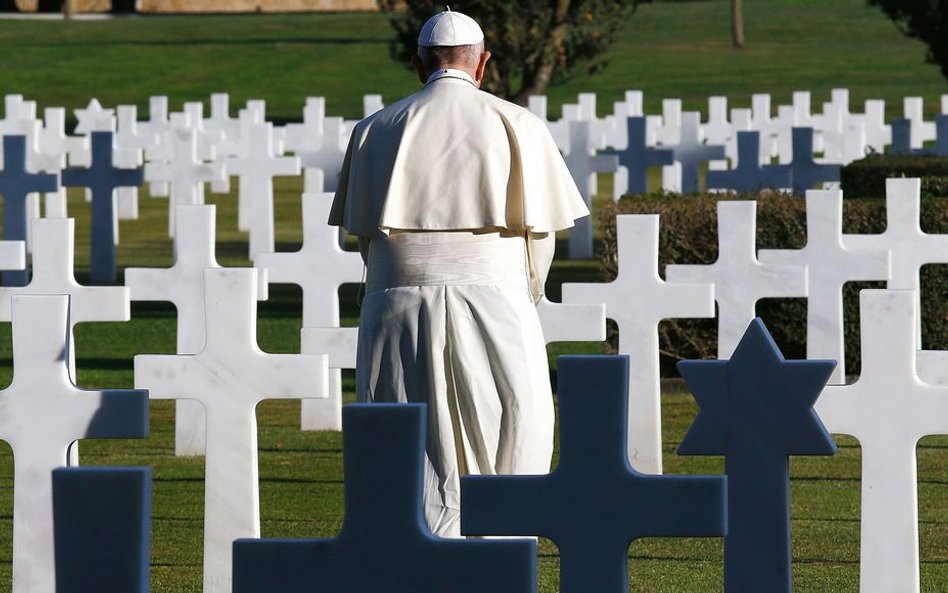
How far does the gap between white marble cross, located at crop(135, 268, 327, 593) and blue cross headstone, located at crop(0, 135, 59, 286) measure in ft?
31.6

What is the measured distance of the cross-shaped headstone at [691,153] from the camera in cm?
1778

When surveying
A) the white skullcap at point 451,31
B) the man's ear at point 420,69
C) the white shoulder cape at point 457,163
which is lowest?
the white shoulder cape at point 457,163

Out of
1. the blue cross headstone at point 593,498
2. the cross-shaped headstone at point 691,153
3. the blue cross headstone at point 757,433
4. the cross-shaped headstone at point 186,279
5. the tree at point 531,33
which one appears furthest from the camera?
the tree at point 531,33

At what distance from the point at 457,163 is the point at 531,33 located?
22.6 meters

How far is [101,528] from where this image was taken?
3.06 metres

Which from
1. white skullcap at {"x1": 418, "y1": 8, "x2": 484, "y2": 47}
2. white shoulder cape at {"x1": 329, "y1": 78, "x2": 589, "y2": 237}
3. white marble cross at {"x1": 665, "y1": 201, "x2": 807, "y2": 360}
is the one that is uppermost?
white skullcap at {"x1": 418, "y1": 8, "x2": 484, "y2": 47}

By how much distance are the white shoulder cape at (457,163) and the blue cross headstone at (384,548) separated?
6.94 ft

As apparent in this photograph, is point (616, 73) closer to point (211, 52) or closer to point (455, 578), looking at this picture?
point (211, 52)

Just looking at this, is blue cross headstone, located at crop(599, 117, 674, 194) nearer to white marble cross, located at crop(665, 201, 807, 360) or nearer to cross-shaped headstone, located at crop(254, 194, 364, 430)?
cross-shaped headstone, located at crop(254, 194, 364, 430)

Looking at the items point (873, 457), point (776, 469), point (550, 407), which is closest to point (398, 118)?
point (550, 407)

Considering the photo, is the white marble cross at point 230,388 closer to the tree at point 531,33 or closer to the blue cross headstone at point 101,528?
the blue cross headstone at point 101,528

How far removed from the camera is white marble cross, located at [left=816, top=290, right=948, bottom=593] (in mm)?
4559

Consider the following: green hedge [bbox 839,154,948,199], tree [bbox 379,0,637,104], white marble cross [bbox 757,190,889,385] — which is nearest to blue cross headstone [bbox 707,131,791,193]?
green hedge [bbox 839,154,948,199]

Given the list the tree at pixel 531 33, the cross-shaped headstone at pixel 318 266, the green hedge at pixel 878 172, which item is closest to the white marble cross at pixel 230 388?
the cross-shaped headstone at pixel 318 266
